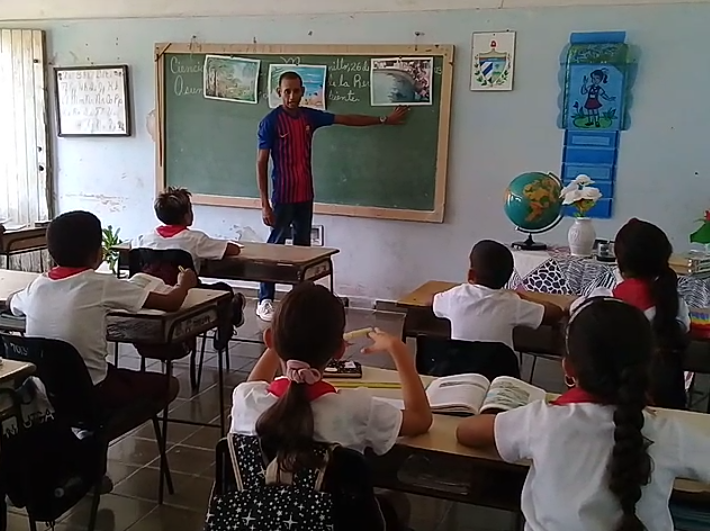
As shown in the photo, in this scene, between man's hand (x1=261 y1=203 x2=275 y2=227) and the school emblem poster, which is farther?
man's hand (x1=261 y1=203 x2=275 y2=227)

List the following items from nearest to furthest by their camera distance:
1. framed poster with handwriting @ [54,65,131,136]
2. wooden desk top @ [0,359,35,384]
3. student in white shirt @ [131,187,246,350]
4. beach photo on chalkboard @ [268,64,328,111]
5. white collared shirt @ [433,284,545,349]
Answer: wooden desk top @ [0,359,35,384] → white collared shirt @ [433,284,545,349] → student in white shirt @ [131,187,246,350] → beach photo on chalkboard @ [268,64,328,111] → framed poster with handwriting @ [54,65,131,136]

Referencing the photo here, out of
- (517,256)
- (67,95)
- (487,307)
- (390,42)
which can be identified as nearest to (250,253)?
(517,256)

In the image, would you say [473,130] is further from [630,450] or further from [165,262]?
[630,450]

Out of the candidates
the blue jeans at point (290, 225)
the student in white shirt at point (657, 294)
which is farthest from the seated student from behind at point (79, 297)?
the blue jeans at point (290, 225)

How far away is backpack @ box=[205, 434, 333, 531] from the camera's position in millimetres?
1418

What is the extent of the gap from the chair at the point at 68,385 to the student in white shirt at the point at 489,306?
1.15 metres

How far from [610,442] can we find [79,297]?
1.66 meters

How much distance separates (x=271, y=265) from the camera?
387 cm

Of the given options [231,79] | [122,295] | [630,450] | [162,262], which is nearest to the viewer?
[630,450]

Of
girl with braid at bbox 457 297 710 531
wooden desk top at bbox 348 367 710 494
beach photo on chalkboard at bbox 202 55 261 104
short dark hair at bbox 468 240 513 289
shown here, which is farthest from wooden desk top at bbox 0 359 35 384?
beach photo on chalkboard at bbox 202 55 261 104

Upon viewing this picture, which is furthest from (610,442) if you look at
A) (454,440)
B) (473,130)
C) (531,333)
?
(473,130)

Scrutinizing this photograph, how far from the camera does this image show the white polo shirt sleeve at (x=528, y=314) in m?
2.63

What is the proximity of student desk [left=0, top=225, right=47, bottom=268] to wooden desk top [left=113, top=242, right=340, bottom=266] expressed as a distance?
96 cm

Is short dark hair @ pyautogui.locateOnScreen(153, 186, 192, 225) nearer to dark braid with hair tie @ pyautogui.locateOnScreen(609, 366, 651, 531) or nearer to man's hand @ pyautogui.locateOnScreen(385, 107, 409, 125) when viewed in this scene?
man's hand @ pyautogui.locateOnScreen(385, 107, 409, 125)
